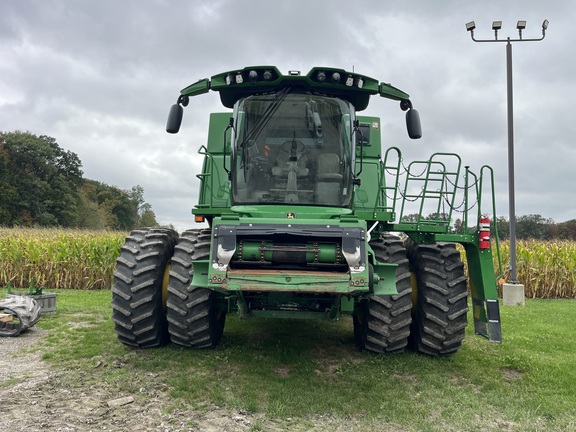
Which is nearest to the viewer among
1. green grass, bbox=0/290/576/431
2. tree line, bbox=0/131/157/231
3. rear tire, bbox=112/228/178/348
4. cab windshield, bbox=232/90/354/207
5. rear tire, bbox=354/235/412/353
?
green grass, bbox=0/290/576/431

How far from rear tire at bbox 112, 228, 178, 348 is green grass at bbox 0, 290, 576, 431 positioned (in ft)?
0.88

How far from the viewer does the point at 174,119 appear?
228 inches

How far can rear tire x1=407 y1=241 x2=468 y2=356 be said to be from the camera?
5.40 meters

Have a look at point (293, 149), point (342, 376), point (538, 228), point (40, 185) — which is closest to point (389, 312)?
point (342, 376)

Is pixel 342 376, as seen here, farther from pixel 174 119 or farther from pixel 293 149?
pixel 174 119

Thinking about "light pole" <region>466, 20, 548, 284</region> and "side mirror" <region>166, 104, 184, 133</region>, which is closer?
"side mirror" <region>166, 104, 184, 133</region>

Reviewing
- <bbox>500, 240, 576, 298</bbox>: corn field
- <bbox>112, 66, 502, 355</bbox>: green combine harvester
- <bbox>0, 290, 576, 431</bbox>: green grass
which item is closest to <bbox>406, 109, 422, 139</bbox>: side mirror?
<bbox>112, 66, 502, 355</bbox>: green combine harvester

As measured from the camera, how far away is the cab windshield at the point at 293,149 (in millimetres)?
5512

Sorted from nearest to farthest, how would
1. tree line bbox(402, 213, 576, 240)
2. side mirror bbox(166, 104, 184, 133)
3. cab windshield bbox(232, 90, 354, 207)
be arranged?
1. cab windshield bbox(232, 90, 354, 207)
2. side mirror bbox(166, 104, 184, 133)
3. tree line bbox(402, 213, 576, 240)

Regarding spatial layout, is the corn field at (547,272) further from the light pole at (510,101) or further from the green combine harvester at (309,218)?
the green combine harvester at (309,218)

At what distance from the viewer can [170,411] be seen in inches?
159

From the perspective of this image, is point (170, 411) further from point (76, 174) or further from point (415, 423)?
point (76, 174)

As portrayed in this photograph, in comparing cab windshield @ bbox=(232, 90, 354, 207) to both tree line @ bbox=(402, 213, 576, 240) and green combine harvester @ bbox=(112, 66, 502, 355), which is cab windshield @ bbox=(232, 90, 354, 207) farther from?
tree line @ bbox=(402, 213, 576, 240)

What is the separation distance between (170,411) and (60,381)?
1.41m
